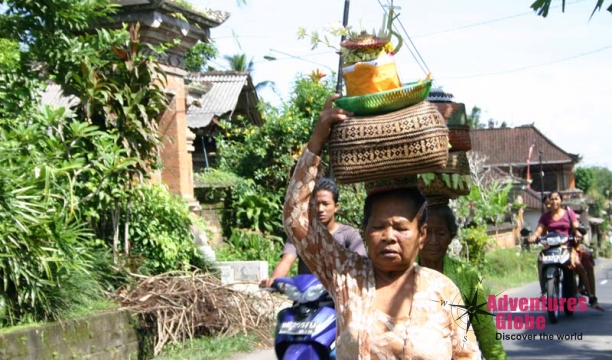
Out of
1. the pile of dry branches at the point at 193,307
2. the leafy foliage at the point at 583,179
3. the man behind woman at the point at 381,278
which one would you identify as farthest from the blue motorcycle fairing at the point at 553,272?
the leafy foliage at the point at 583,179

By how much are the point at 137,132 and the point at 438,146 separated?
6064 mm

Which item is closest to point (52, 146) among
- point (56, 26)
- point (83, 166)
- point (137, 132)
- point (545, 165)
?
point (83, 166)

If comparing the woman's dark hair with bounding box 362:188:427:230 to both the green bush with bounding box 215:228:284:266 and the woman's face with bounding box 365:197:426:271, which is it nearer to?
the woman's face with bounding box 365:197:426:271

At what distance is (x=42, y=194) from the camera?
6.93 metres

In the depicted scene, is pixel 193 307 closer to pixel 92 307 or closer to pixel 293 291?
pixel 92 307

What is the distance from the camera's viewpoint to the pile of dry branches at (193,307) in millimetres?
8234

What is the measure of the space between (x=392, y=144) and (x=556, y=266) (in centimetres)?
826

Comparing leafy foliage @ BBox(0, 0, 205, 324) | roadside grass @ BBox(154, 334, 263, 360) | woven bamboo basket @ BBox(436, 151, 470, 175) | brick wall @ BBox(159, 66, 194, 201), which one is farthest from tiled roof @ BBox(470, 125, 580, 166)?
woven bamboo basket @ BBox(436, 151, 470, 175)

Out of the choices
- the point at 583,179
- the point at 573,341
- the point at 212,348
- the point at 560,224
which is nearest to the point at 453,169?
the point at 212,348

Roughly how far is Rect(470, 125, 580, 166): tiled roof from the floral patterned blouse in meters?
57.5

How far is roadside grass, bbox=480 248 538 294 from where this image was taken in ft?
65.4

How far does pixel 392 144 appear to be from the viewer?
2.98 meters

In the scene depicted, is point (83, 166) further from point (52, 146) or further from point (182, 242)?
point (182, 242)

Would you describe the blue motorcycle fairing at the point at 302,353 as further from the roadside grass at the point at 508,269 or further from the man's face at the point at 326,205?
the roadside grass at the point at 508,269
